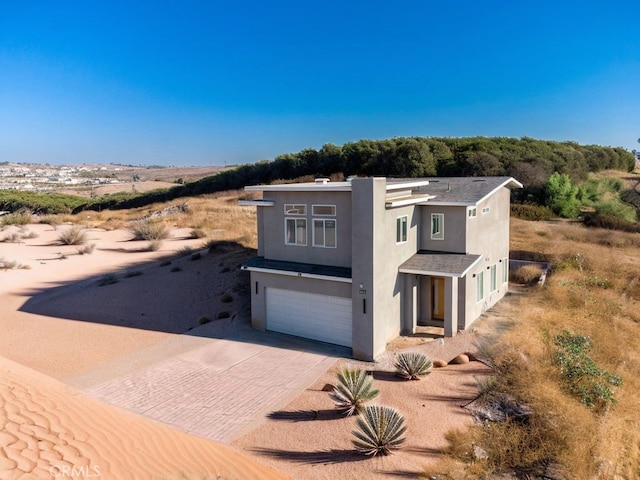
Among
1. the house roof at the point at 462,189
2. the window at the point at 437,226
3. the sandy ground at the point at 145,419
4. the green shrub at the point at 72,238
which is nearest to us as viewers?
the sandy ground at the point at 145,419

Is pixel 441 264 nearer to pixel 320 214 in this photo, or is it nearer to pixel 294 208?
pixel 320 214

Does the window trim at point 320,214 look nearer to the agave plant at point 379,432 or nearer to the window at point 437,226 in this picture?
the window at point 437,226

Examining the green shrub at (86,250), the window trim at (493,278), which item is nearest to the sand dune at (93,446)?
the window trim at (493,278)

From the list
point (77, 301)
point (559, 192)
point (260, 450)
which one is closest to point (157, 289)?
point (77, 301)

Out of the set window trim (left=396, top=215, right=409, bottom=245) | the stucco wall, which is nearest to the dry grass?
window trim (left=396, top=215, right=409, bottom=245)

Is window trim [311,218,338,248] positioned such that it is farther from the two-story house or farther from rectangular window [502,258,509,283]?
rectangular window [502,258,509,283]

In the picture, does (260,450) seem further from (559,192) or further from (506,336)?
(559,192)
